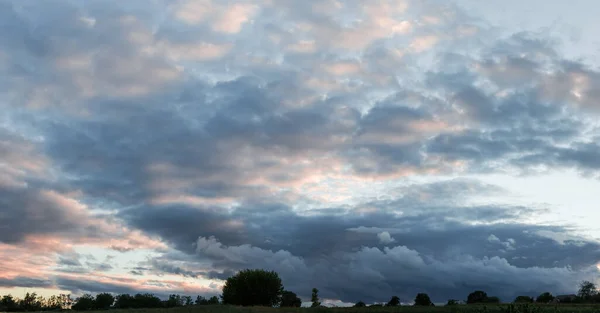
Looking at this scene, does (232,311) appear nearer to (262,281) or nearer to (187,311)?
(187,311)

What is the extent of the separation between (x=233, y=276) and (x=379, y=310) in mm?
68651

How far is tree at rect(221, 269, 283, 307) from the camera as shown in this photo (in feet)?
556

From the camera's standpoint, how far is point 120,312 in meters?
113

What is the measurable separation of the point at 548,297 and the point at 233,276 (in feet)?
364

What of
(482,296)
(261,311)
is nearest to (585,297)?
(482,296)

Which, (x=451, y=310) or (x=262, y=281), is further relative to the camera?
(x=262, y=281)

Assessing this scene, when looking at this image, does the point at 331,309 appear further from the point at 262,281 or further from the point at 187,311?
the point at 262,281

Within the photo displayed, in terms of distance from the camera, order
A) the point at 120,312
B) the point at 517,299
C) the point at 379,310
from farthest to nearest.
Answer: the point at 517,299 < the point at 379,310 < the point at 120,312

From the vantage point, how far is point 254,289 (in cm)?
17088

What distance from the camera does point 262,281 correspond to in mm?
171625

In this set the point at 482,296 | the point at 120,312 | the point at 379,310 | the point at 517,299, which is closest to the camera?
the point at 120,312

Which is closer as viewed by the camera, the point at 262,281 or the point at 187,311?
the point at 187,311

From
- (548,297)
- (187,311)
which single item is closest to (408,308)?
(187,311)

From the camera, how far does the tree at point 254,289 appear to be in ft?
556
